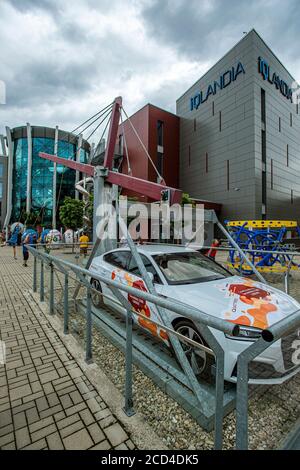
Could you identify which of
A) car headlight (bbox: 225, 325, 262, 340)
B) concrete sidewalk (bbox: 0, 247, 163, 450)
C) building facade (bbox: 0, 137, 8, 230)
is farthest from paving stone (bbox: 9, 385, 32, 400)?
building facade (bbox: 0, 137, 8, 230)

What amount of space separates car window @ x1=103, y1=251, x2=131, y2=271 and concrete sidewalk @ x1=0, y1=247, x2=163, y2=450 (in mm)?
1401

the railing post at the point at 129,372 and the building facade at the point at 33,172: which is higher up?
the building facade at the point at 33,172

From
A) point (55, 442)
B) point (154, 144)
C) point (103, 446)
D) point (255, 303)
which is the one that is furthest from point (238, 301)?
point (154, 144)

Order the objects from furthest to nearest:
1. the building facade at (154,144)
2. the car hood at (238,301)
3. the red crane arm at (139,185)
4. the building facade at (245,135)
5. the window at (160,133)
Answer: the window at (160,133) < the building facade at (154,144) < the building facade at (245,135) < the red crane arm at (139,185) < the car hood at (238,301)

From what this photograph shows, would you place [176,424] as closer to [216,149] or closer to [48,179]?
[216,149]

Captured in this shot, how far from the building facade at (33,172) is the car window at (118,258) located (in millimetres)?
37612

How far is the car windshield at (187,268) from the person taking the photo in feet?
11.2

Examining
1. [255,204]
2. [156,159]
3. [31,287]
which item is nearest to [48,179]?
[156,159]

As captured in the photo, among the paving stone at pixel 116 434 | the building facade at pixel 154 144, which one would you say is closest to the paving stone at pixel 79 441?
the paving stone at pixel 116 434

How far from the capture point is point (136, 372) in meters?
2.79

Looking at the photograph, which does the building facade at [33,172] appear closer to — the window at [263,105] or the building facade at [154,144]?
the building facade at [154,144]

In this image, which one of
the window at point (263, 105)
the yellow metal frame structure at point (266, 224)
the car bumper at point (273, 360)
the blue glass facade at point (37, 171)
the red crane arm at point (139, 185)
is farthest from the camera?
the blue glass facade at point (37, 171)

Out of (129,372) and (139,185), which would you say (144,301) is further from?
(139,185)
